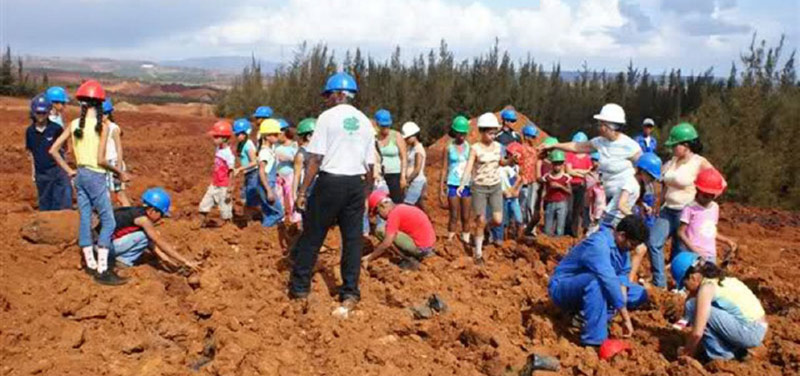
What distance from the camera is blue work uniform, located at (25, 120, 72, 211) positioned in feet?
24.4

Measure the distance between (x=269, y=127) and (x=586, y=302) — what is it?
4.07 m

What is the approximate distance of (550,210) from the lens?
8.79m

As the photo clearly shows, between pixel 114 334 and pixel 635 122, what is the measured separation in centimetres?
2123

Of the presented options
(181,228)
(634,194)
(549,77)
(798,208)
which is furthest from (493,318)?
(549,77)

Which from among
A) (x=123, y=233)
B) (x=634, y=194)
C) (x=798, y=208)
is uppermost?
(x=634, y=194)

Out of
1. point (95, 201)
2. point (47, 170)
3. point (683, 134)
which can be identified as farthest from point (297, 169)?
point (683, 134)

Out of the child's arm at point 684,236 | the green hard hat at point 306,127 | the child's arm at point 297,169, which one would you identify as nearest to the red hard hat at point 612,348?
the child's arm at point 684,236

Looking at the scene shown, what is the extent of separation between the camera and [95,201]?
5.66m

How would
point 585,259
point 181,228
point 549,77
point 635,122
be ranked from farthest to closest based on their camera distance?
1. point 549,77
2. point 635,122
3. point 181,228
4. point 585,259

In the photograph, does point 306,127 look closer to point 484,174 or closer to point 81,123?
point 484,174

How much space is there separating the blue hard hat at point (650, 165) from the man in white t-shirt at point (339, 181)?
2.93 meters

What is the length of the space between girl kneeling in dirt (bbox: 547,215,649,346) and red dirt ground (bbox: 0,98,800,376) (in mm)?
221

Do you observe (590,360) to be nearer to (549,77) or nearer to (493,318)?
(493,318)

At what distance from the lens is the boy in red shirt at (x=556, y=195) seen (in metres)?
8.48
